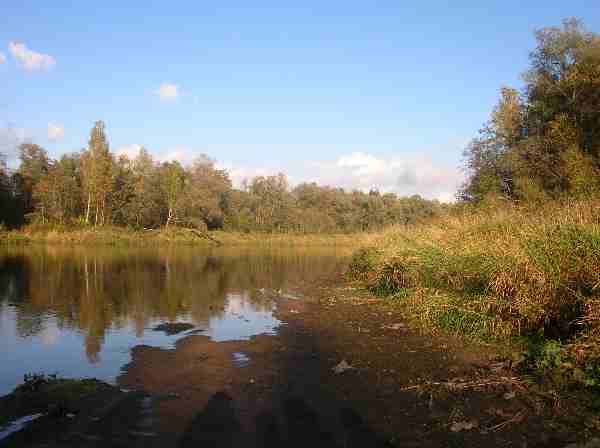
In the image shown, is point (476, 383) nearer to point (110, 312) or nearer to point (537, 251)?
point (537, 251)

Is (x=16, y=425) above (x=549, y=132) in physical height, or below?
below

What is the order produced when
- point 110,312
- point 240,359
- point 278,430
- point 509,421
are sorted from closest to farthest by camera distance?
point 509,421 < point 278,430 < point 240,359 < point 110,312

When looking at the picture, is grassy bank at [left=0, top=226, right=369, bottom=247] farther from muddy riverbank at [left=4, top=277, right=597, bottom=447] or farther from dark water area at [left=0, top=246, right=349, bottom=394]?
muddy riverbank at [left=4, top=277, right=597, bottom=447]

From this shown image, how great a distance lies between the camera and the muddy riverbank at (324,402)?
17.3 feet

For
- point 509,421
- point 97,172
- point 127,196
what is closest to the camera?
point 509,421

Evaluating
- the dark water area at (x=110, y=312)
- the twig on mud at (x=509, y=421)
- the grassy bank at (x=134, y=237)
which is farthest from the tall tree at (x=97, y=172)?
the twig on mud at (x=509, y=421)

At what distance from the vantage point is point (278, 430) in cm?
564

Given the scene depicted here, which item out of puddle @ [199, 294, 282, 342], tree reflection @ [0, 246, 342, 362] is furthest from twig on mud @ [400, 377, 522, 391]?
tree reflection @ [0, 246, 342, 362]

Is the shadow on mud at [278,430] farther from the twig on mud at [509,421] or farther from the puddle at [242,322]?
the puddle at [242,322]

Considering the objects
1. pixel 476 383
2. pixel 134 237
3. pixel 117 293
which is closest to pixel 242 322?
pixel 117 293

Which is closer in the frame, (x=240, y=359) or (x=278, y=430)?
(x=278, y=430)

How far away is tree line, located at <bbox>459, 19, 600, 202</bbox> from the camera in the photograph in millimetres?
22688

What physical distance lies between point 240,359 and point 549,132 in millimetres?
23017

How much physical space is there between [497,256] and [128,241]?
54693mm
